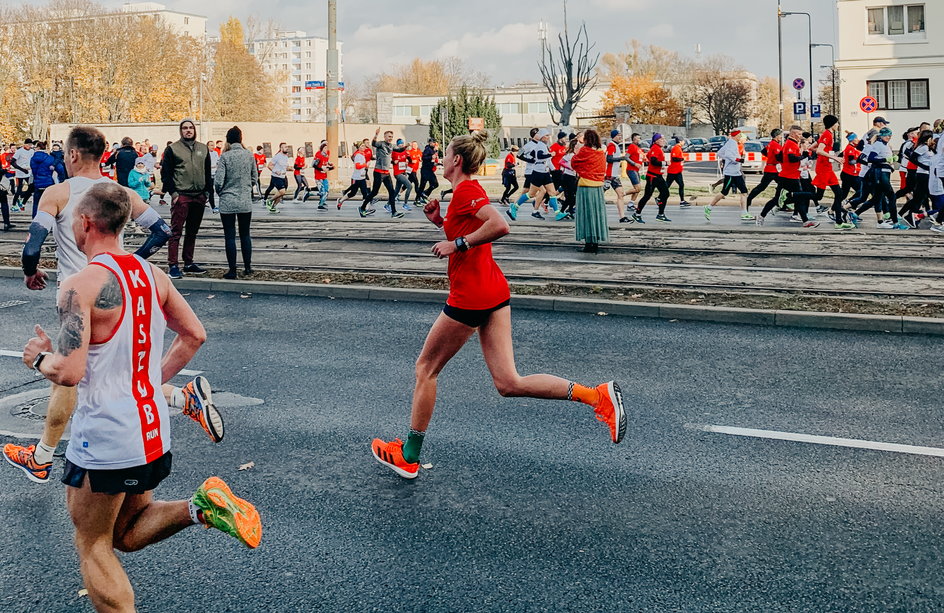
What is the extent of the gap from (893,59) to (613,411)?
52.1 m

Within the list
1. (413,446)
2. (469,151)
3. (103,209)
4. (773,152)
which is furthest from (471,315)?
(773,152)

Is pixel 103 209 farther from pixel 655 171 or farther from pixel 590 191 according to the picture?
pixel 655 171

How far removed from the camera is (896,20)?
170 ft

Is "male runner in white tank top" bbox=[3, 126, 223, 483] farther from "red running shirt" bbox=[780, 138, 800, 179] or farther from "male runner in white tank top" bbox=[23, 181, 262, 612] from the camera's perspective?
"red running shirt" bbox=[780, 138, 800, 179]

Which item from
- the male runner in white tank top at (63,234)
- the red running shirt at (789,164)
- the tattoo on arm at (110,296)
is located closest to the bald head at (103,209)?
the tattoo on arm at (110,296)

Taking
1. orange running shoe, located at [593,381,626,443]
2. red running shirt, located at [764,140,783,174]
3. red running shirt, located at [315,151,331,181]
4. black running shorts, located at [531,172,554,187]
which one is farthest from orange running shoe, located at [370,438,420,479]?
red running shirt, located at [315,151,331,181]

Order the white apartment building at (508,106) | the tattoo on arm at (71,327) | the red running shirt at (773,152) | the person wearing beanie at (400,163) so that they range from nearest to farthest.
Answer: the tattoo on arm at (71,327)
the red running shirt at (773,152)
the person wearing beanie at (400,163)
the white apartment building at (508,106)

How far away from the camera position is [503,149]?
74.6 metres

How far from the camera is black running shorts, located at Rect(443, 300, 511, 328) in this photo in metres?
5.33

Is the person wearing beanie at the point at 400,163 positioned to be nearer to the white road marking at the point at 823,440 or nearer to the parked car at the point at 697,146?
the white road marking at the point at 823,440

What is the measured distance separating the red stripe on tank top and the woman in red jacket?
37.9ft

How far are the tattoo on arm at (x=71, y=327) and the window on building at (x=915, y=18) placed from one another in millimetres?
55299

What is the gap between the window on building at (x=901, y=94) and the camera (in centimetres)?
5084

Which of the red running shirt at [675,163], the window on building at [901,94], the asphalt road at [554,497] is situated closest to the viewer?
the asphalt road at [554,497]
